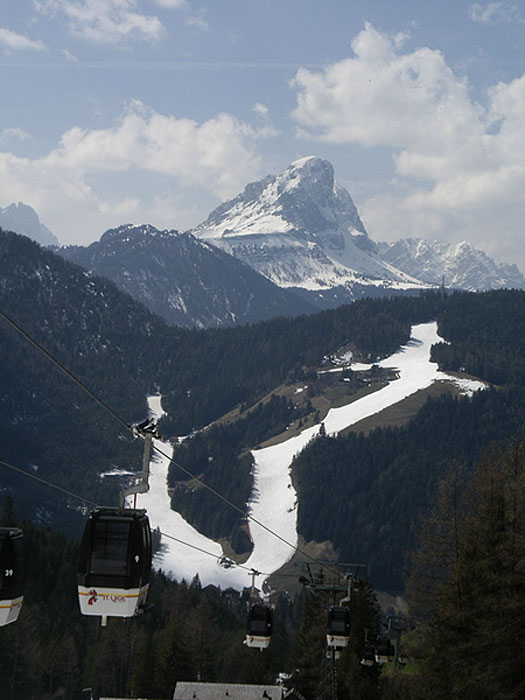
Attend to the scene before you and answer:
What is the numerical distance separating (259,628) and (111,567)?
16.1 meters

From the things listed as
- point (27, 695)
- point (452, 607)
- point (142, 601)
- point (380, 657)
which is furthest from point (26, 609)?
point (142, 601)

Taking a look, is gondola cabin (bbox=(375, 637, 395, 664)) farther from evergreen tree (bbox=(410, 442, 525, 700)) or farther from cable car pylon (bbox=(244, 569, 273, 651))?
cable car pylon (bbox=(244, 569, 273, 651))

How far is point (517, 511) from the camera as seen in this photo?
124 feet

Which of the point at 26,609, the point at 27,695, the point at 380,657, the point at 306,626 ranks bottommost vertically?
the point at 27,695

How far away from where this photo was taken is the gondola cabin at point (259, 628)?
33.7 m

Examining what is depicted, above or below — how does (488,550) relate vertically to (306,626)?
above

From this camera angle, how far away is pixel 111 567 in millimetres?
19531

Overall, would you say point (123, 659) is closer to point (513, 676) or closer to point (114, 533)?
point (513, 676)

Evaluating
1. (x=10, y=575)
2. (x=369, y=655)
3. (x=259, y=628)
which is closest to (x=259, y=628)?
(x=259, y=628)

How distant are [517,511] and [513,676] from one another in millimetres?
7186

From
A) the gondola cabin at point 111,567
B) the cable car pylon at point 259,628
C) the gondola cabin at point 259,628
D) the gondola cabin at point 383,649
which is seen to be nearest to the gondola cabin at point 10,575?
the gondola cabin at point 111,567

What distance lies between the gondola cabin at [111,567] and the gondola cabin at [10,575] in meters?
1.41

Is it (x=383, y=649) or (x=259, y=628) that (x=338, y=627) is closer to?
(x=259, y=628)

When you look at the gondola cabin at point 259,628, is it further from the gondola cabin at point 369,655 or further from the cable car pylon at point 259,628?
the gondola cabin at point 369,655
